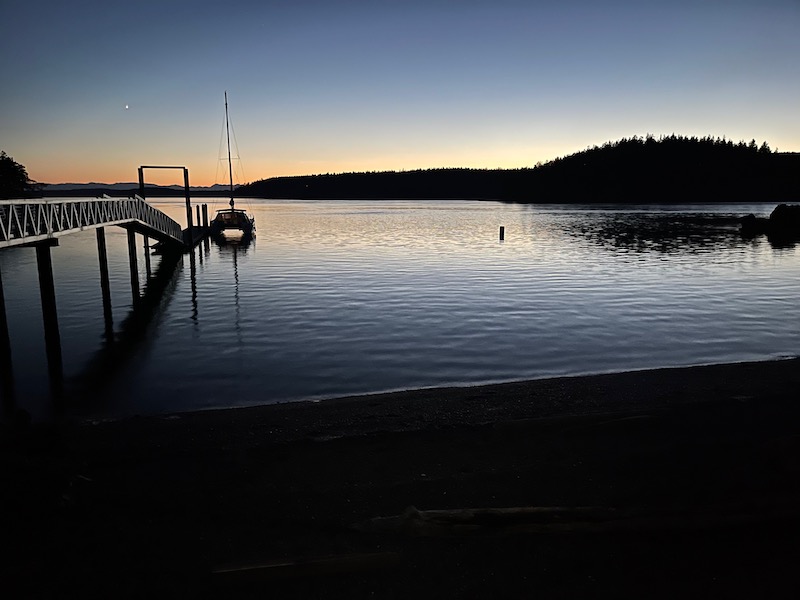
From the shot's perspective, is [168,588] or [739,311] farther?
[739,311]

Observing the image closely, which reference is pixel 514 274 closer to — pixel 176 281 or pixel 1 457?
pixel 176 281

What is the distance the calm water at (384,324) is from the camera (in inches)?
576

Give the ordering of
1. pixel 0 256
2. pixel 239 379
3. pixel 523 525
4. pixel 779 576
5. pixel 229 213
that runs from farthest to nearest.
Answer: pixel 229 213 → pixel 0 256 → pixel 239 379 → pixel 523 525 → pixel 779 576

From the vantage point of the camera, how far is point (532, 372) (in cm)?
1478

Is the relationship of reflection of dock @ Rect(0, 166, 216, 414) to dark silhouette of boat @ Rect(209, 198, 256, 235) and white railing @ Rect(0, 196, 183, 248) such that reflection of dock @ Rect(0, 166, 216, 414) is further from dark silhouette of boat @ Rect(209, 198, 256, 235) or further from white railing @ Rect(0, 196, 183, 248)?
dark silhouette of boat @ Rect(209, 198, 256, 235)

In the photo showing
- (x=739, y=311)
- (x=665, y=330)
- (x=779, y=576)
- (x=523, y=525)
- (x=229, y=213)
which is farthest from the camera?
(x=229, y=213)

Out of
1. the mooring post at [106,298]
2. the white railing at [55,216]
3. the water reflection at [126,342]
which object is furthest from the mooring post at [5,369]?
the mooring post at [106,298]

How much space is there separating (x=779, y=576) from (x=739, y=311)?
20.7 meters

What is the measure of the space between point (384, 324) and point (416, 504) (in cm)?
1424

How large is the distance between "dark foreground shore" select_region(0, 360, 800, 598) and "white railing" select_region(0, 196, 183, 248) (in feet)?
32.3

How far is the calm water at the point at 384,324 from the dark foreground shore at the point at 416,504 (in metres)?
4.48

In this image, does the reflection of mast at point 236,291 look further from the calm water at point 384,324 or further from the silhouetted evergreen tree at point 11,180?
the silhouetted evergreen tree at point 11,180

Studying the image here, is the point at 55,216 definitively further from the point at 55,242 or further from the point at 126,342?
the point at 126,342

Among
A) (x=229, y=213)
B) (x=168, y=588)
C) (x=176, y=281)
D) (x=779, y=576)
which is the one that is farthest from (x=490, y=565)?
(x=229, y=213)
